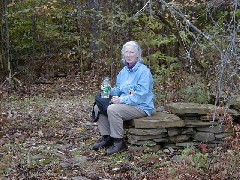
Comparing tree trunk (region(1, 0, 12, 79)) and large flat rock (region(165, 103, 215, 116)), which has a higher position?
tree trunk (region(1, 0, 12, 79))

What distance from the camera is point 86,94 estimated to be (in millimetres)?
13742

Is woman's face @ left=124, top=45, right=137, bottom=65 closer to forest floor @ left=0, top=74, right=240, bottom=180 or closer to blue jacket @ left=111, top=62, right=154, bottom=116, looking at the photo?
blue jacket @ left=111, top=62, right=154, bottom=116

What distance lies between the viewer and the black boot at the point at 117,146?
6.06 m

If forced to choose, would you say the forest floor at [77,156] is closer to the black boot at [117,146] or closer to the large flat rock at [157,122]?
the black boot at [117,146]

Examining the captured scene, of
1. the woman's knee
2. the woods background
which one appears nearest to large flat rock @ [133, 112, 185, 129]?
the woman's knee

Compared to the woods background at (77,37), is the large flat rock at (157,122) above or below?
below

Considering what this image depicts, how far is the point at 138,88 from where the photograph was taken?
6.09 meters

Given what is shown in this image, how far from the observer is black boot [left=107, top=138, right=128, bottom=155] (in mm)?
6062

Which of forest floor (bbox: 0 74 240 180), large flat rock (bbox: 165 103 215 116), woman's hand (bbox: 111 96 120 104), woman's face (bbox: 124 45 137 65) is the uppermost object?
woman's face (bbox: 124 45 137 65)

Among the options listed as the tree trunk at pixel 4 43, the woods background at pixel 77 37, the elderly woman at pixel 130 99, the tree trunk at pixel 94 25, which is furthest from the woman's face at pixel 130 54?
the tree trunk at pixel 94 25

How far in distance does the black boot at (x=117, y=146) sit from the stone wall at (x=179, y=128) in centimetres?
13

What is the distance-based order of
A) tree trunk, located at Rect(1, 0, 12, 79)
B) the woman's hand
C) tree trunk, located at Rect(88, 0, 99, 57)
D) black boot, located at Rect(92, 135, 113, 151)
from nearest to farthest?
the woman's hand < black boot, located at Rect(92, 135, 113, 151) < tree trunk, located at Rect(1, 0, 12, 79) < tree trunk, located at Rect(88, 0, 99, 57)

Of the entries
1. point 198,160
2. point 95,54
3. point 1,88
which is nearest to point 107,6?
point 95,54

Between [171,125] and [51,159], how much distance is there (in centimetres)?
179
